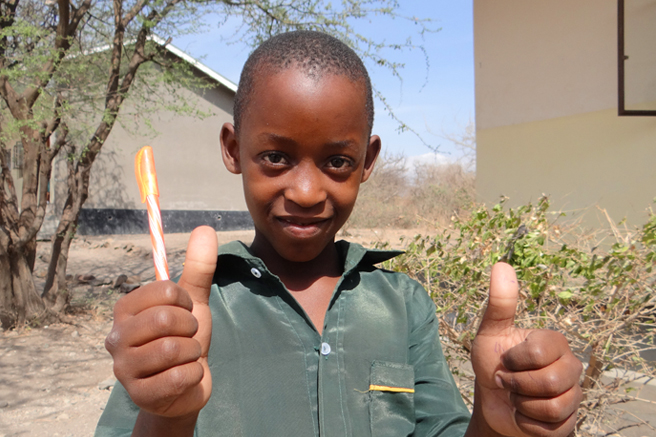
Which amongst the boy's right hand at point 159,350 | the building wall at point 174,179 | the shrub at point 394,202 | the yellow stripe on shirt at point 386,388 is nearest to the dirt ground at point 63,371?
the yellow stripe on shirt at point 386,388

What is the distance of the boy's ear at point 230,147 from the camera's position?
1.33 m

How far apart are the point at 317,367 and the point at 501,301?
48 centimetres

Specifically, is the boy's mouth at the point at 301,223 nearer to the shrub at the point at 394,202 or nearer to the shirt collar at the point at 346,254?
the shirt collar at the point at 346,254

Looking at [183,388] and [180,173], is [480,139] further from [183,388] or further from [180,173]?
[180,173]

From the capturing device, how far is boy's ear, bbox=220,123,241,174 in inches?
52.5

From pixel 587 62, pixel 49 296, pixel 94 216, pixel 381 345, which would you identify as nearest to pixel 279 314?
pixel 381 345

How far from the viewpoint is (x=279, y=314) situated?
3.92ft

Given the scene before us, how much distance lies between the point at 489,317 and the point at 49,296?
502 cm

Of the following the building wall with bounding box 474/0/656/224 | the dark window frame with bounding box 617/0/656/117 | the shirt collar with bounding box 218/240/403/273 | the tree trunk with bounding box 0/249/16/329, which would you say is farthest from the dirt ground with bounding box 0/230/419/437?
the building wall with bounding box 474/0/656/224

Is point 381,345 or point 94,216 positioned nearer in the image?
point 381,345

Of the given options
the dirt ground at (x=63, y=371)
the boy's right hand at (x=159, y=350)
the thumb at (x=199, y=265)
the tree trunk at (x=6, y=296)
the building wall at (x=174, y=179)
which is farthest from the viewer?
the building wall at (x=174, y=179)

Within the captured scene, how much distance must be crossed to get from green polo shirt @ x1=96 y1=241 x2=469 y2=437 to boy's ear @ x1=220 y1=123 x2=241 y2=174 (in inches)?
9.1

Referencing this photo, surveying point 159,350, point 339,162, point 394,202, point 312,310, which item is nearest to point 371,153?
point 339,162

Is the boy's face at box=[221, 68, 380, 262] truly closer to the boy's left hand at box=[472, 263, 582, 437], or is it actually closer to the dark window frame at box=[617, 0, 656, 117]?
the boy's left hand at box=[472, 263, 582, 437]
